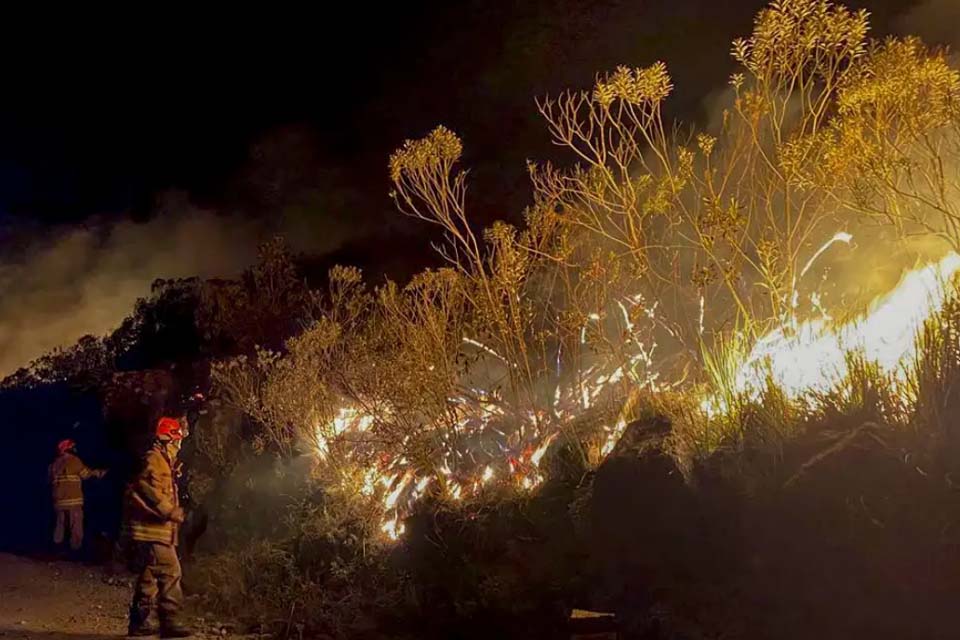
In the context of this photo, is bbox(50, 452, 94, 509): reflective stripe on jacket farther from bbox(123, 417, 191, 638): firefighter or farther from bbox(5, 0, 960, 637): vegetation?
bbox(123, 417, 191, 638): firefighter

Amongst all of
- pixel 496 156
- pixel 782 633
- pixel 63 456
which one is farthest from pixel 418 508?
pixel 496 156

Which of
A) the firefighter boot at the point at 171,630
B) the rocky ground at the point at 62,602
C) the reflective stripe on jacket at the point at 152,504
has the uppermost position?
the reflective stripe on jacket at the point at 152,504

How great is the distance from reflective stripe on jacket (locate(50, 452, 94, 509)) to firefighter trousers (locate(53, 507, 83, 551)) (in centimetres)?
8

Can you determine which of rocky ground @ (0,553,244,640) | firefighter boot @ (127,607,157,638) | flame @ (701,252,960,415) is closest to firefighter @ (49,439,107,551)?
rocky ground @ (0,553,244,640)

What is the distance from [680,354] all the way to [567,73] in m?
9.54

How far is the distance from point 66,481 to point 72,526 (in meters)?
0.70

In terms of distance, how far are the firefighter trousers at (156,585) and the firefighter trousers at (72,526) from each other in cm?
603

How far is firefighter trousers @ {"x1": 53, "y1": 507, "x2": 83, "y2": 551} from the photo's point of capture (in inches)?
546

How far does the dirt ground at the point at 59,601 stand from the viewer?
30.0ft

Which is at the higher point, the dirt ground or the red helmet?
the red helmet

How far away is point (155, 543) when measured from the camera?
8477mm

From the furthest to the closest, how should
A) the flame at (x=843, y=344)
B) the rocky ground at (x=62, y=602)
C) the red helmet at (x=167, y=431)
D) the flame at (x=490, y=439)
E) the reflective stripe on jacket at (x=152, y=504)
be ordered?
the flame at (x=490, y=439) < the rocky ground at (x=62, y=602) < the red helmet at (x=167, y=431) < the reflective stripe on jacket at (x=152, y=504) < the flame at (x=843, y=344)

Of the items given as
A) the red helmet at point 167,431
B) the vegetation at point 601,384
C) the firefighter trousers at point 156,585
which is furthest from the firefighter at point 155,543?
the vegetation at point 601,384

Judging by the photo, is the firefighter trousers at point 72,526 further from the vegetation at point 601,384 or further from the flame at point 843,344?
the flame at point 843,344
